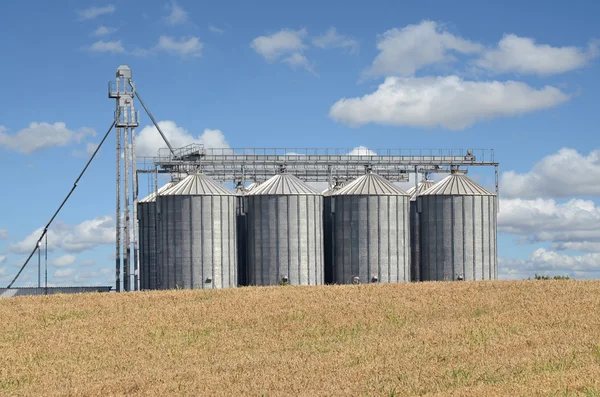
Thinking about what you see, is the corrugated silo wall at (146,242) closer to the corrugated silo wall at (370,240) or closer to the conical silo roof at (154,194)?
the conical silo roof at (154,194)

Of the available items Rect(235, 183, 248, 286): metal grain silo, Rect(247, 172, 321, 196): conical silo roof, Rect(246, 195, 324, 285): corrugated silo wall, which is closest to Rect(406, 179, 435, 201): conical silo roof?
Rect(247, 172, 321, 196): conical silo roof

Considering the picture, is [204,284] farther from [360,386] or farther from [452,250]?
[360,386]

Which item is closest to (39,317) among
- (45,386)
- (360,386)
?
(45,386)

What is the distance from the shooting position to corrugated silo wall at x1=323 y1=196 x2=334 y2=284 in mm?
67750

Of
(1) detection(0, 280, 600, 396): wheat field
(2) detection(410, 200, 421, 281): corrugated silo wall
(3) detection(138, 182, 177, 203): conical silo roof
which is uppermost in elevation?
(3) detection(138, 182, 177, 203): conical silo roof

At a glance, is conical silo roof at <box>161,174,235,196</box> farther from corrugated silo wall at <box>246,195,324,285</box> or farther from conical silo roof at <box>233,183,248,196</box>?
conical silo roof at <box>233,183,248,196</box>

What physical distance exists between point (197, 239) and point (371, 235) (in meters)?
13.0

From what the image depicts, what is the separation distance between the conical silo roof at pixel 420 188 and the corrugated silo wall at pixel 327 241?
805 centimetres

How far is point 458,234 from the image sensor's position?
67.6 meters

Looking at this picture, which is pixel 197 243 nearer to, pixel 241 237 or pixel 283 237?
pixel 241 237

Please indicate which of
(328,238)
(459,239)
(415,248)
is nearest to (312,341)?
(328,238)

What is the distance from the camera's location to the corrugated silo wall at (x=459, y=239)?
67562 millimetres

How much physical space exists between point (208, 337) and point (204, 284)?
2580 cm

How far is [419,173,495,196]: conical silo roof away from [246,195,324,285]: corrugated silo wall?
35.0 feet
